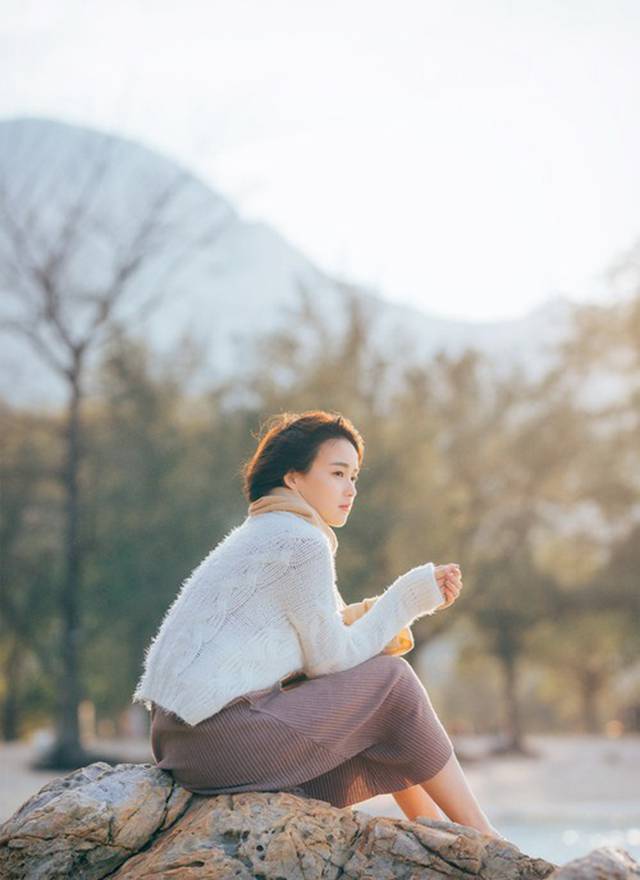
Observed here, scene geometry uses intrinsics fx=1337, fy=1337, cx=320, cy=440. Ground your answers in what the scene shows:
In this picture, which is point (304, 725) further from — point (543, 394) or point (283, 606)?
point (543, 394)

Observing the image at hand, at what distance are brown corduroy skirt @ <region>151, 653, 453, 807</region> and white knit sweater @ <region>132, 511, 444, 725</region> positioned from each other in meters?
0.04

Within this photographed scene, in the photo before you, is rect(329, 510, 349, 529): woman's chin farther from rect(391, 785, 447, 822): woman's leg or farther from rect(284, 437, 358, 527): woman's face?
rect(391, 785, 447, 822): woman's leg

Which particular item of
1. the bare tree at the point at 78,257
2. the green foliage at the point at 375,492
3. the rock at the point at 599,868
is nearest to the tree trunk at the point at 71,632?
the bare tree at the point at 78,257

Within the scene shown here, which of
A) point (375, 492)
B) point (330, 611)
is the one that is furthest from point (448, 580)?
point (375, 492)

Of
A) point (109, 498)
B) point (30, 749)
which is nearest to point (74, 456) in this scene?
point (109, 498)

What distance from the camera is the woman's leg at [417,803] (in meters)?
3.31

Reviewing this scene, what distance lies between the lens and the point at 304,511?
3359mm

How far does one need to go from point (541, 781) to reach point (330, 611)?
468 inches

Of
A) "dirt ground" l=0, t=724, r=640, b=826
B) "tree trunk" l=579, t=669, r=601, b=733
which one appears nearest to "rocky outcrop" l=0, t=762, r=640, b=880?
"dirt ground" l=0, t=724, r=640, b=826

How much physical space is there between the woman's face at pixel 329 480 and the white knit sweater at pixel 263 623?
162mm

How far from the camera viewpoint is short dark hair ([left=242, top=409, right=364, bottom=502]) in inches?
136

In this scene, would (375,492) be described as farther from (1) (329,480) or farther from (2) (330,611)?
(2) (330,611)

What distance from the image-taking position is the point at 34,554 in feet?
57.1

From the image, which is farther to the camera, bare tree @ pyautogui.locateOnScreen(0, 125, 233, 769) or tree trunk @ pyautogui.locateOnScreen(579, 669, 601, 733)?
tree trunk @ pyautogui.locateOnScreen(579, 669, 601, 733)
